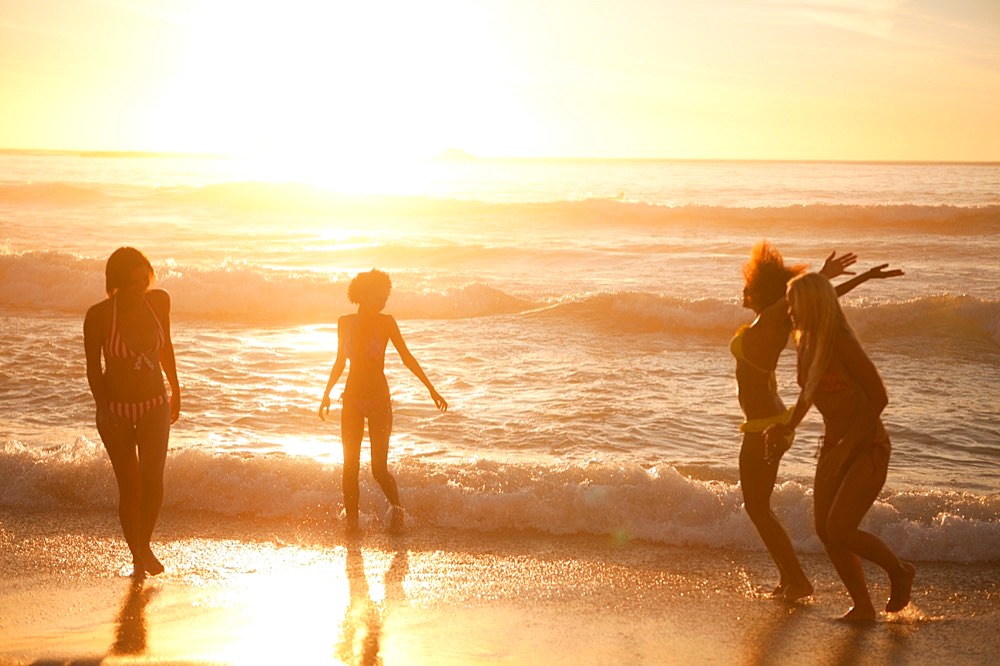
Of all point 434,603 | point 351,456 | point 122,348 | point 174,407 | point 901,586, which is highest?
point 122,348

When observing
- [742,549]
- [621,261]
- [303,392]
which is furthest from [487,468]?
[621,261]

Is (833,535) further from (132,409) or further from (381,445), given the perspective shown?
(132,409)

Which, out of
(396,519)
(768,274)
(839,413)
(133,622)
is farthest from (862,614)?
(133,622)

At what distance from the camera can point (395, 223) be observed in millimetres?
38500

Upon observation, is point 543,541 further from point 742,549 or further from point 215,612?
point 215,612

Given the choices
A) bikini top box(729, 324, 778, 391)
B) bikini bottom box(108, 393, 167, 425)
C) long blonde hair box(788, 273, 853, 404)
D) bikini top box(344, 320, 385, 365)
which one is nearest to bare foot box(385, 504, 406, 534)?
bikini top box(344, 320, 385, 365)

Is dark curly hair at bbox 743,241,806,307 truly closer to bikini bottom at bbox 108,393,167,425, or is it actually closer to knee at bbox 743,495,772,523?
knee at bbox 743,495,772,523

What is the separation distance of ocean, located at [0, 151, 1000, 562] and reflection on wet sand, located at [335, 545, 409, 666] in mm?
920

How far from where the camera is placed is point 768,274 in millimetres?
5020

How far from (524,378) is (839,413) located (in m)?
7.50

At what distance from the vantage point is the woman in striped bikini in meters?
5.32

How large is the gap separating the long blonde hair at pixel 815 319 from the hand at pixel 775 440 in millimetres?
297

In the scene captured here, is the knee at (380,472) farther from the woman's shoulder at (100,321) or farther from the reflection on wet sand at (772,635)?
the reflection on wet sand at (772,635)

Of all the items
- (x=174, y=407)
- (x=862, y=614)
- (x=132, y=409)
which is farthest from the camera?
(x=174, y=407)
